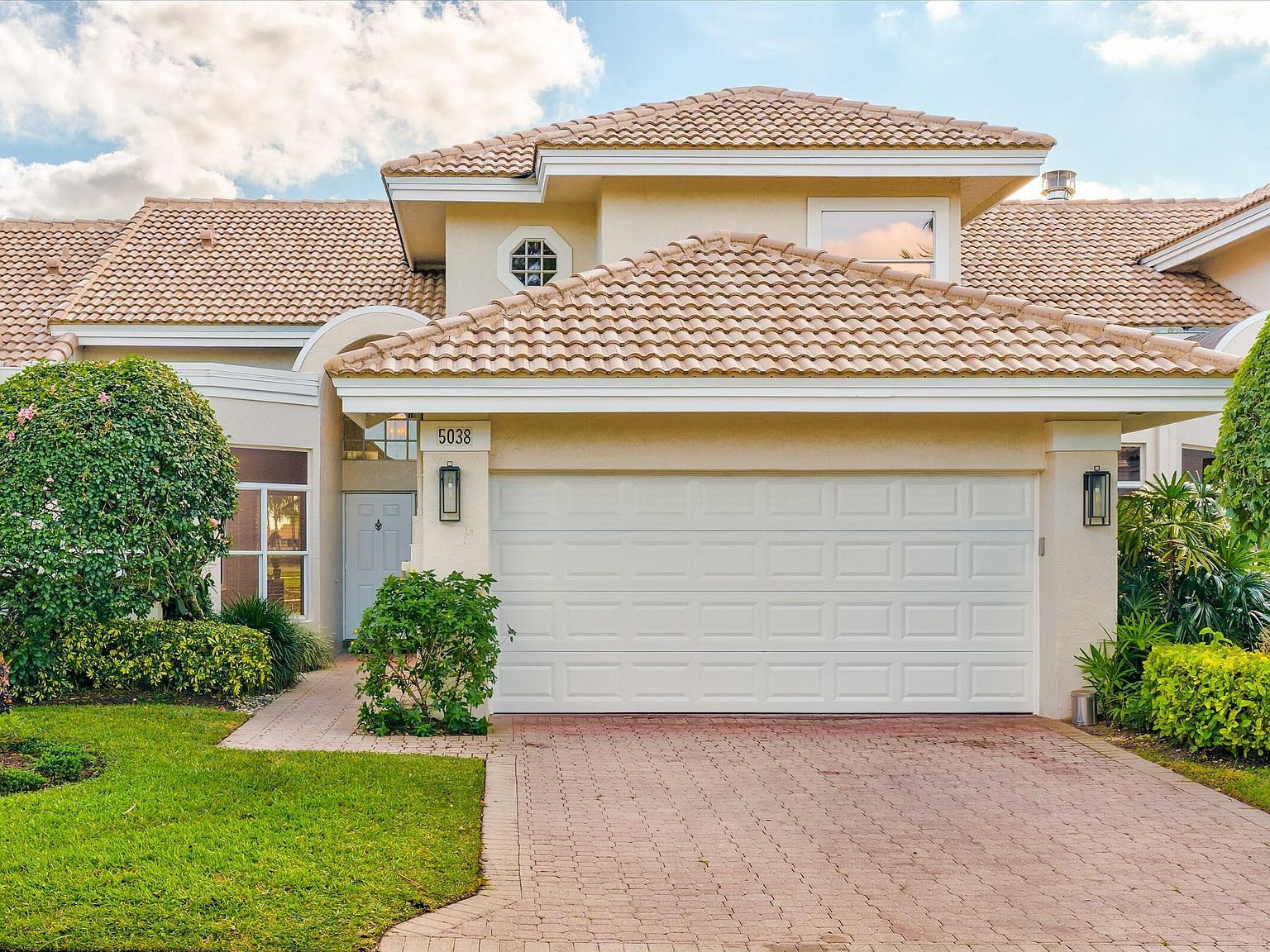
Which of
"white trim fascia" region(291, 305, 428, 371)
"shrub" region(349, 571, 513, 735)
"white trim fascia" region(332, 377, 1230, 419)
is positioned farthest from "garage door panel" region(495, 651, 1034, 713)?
"white trim fascia" region(291, 305, 428, 371)

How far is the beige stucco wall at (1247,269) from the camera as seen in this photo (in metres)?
15.2

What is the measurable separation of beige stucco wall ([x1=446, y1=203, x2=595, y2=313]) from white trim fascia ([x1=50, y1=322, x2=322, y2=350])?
2601 millimetres

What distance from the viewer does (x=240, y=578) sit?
13922mm

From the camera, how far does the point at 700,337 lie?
10.1 metres

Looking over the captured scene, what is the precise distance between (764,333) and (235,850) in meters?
6.90

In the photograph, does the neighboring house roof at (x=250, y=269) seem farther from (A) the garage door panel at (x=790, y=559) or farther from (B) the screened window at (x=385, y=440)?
(A) the garage door panel at (x=790, y=559)

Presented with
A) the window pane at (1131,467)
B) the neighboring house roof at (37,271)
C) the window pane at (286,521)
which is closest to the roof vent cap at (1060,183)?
the window pane at (1131,467)

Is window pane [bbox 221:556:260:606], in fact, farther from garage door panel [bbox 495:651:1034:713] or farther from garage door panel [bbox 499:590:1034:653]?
garage door panel [bbox 499:590:1034:653]

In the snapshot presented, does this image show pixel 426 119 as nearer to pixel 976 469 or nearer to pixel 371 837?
pixel 976 469

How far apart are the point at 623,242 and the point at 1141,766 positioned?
8948 millimetres

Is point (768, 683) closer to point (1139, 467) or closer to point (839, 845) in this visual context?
point (839, 845)

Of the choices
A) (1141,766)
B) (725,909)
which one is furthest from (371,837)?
(1141,766)

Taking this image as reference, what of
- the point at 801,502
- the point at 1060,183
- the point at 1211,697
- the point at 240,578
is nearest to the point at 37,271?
the point at 240,578

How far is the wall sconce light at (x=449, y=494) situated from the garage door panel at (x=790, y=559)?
871 millimetres
